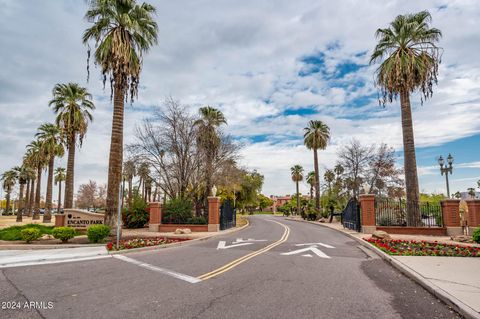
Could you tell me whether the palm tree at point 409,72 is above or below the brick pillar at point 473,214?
above

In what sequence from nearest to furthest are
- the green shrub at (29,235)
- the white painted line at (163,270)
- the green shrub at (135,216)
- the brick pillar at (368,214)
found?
1. the white painted line at (163,270)
2. the green shrub at (29,235)
3. the brick pillar at (368,214)
4. the green shrub at (135,216)

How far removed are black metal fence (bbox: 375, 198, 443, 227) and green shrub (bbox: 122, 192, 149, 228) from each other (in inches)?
719

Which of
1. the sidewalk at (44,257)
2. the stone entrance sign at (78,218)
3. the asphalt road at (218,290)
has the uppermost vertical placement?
the stone entrance sign at (78,218)

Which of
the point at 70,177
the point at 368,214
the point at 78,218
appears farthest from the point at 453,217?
the point at 70,177

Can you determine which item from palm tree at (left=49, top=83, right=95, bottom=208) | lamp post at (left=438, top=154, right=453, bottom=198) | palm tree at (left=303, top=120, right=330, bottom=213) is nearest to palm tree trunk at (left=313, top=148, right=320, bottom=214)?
palm tree at (left=303, top=120, right=330, bottom=213)

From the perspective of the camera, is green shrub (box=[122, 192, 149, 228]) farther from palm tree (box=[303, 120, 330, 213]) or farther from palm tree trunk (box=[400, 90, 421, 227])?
palm tree (box=[303, 120, 330, 213])

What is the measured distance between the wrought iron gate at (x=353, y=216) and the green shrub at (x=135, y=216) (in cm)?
1663

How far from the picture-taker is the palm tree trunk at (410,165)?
19.3m

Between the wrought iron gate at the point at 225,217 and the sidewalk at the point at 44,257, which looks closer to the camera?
the sidewalk at the point at 44,257

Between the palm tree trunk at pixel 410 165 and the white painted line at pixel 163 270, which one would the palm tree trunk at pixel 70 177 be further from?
the palm tree trunk at pixel 410 165

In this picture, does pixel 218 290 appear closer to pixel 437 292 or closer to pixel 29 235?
pixel 437 292

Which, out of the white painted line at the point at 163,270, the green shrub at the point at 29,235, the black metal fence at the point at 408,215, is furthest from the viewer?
the black metal fence at the point at 408,215

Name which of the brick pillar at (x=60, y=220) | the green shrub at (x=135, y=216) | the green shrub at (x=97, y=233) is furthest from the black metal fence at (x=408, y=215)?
the brick pillar at (x=60, y=220)

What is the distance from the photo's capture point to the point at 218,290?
6.22 metres
